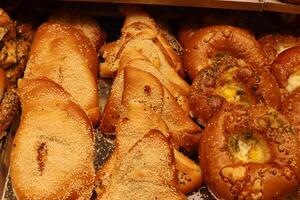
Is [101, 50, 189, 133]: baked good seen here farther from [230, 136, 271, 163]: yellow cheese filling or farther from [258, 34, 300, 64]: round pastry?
Answer: [258, 34, 300, 64]: round pastry

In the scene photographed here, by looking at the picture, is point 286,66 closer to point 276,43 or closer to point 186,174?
point 276,43

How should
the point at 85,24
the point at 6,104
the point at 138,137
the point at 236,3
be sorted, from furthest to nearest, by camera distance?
the point at 85,24
the point at 236,3
the point at 6,104
the point at 138,137

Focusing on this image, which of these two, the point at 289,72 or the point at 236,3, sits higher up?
the point at 236,3

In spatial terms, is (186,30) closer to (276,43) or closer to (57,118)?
(276,43)

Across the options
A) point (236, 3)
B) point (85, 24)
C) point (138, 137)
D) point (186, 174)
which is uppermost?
point (236, 3)

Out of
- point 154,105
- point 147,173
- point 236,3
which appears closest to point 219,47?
point 236,3

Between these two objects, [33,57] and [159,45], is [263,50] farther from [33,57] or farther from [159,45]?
[33,57]

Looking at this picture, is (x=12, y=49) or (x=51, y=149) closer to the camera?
(x=51, y=149)

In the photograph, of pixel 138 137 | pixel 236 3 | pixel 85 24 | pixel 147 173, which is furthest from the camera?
pixel 85 24
